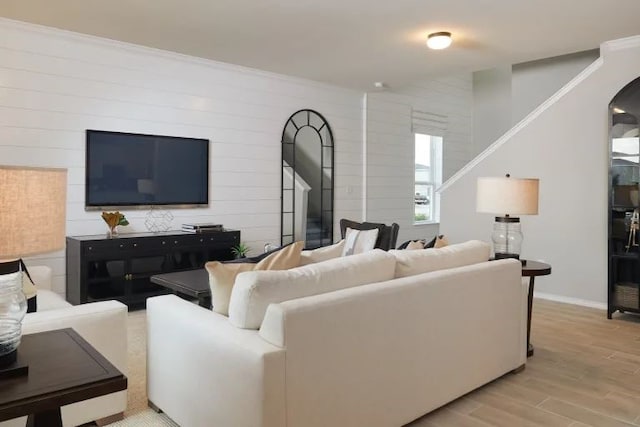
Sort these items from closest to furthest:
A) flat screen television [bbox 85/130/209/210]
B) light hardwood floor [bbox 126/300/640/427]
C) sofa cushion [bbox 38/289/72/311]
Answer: light hardwood floor [bbox 126/300/640/427], sofa cushion [bbox 38/289/72/311], flat screen television [bbox 85/130/209/210]

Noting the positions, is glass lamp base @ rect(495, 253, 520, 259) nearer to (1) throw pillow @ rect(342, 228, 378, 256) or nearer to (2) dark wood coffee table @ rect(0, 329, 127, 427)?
(1) throw pillow @ rect(342, 228, 378, 256)

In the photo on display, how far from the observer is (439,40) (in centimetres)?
442

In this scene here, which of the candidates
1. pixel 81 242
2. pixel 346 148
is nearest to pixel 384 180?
pixel 346 148

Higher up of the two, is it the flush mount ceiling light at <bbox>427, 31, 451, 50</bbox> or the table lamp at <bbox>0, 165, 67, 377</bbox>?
the flush mount ceiling light at <bbox>427, 31, 451, 50</bbox>

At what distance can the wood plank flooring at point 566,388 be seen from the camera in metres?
2.51

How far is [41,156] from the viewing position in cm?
435

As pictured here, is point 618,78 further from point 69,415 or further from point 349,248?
point 69,415

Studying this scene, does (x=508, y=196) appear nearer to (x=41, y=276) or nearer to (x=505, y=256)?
(x=505, y=256)

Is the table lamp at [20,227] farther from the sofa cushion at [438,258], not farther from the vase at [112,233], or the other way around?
the vase at [112,233]

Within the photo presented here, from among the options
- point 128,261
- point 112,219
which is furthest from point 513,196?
point 112,219

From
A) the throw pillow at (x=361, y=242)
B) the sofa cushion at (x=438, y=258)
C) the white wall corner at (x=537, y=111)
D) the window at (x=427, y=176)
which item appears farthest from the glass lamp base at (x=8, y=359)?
the window at (x=427, y=176)

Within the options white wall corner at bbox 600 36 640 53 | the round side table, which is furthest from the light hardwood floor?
white wall corner at bbox 600 36 640 53

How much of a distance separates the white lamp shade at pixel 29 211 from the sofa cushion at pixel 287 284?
80cm

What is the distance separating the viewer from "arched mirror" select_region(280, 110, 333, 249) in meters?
6.16
